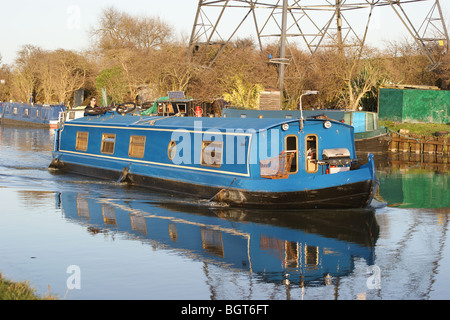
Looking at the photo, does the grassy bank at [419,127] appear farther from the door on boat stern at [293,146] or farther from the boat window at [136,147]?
the door on boat stern at [293,146]

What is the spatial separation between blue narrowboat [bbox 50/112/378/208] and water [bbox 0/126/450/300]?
1.50 ft

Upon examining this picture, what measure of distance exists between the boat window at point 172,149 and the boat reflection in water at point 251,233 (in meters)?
1.75

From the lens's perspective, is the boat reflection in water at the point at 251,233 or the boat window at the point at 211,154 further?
the boat window at the point at 211,154

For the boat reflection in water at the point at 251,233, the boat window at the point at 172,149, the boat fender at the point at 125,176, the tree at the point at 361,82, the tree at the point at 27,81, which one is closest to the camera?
the boat reflection in water at the point at 251,233

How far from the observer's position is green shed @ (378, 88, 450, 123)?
34.9m

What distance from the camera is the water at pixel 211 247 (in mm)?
9797

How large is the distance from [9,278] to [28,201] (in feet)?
26.9

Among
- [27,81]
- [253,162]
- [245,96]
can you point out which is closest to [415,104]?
[245,96]

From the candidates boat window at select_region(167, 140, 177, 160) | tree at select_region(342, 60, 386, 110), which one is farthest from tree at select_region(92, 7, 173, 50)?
boat window at select_region(167, 140, 177, 160)

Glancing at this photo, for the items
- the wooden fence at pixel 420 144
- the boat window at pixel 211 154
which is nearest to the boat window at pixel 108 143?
the boat window at pixel 211 154

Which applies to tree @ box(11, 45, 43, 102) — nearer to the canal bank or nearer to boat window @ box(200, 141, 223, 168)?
the canal bank

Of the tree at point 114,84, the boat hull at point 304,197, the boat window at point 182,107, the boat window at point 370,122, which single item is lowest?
the boat hull at point 304,197

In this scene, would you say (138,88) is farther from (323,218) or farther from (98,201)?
(323,218)
